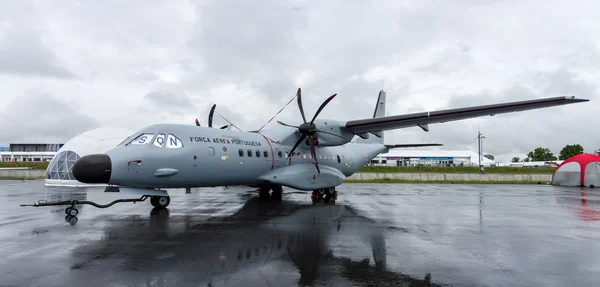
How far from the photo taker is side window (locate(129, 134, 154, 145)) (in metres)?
11.4

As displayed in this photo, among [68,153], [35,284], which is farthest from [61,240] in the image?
[68,153]

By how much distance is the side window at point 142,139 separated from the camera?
11445 millimetres

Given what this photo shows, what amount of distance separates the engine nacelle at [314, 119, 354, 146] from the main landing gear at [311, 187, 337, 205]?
228cm

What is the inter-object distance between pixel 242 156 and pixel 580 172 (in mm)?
31652

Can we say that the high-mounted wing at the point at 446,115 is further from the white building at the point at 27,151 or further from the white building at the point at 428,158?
the white building at the point at 27,151

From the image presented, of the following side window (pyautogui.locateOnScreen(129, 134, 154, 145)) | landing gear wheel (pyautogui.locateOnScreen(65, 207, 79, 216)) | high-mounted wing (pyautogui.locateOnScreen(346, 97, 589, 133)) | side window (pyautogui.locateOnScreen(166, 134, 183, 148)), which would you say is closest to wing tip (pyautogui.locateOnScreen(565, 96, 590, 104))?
high-mounted wing (pyautogui.locateOnScreen(346, 97, 589, 133))

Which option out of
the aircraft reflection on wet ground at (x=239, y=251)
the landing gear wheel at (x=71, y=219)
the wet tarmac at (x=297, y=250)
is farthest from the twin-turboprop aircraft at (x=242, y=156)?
the aircraft reflection on wet ground at (x=239, y=251)

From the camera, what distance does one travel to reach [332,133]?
1650 cm

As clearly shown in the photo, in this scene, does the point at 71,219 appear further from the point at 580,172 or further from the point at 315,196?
the point at 580,172

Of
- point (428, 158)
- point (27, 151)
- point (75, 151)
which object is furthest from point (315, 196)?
point (27, 151)

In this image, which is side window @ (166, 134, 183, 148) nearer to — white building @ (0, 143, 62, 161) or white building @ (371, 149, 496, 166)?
white building @ (371, 149, 496, 166)

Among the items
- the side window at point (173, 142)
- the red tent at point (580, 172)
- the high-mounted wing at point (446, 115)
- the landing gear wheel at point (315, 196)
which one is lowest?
the landing gear wheel at point (315, 196)

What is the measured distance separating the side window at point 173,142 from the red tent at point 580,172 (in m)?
34.1

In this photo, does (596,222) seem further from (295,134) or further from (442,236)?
(295,134)
